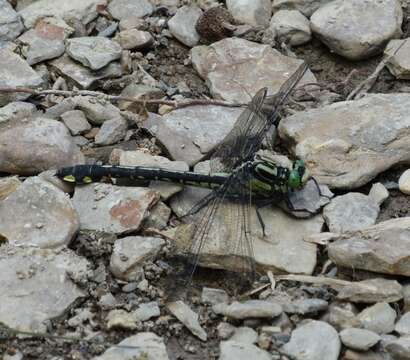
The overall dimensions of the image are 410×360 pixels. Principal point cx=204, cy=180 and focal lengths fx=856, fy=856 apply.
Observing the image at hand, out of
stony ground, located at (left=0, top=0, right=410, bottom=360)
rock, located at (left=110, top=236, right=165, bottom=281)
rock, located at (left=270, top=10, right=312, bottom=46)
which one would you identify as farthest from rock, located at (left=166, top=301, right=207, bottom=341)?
rock, located at (left=270, top=10, right=312, bottom=46)

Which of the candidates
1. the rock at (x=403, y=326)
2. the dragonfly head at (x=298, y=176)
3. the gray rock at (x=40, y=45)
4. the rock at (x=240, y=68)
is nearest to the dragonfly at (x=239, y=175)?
the dragonfly head at (x=298, y=176)

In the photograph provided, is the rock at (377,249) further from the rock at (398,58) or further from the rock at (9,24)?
the rock at (9,24)

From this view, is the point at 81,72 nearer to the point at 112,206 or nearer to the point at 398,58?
the point at 112,206

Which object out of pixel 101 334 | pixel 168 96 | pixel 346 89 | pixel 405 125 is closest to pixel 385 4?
pixel 346 89

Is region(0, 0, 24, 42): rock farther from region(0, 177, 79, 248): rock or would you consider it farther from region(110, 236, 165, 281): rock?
region(110, 236, 165, 281): rock

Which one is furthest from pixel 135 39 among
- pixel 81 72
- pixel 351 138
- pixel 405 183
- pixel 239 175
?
pixel 405 183
